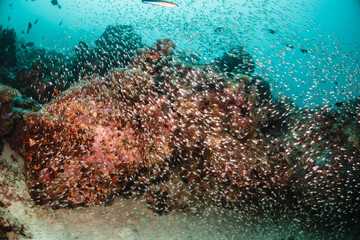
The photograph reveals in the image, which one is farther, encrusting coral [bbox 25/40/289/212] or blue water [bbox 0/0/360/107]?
blue water [bbox 0/0/360/107]

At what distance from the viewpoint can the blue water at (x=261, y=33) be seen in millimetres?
6898

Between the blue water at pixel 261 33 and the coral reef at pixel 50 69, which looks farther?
the coral reef at pixel 50 69

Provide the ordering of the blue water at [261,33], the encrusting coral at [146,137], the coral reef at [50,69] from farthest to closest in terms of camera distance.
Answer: the coral reef at [50,69]
the blue water at [261,33]
the encrusting coral at [146,137]

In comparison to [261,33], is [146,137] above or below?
below

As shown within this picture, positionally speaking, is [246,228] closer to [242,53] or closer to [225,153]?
[225,153]

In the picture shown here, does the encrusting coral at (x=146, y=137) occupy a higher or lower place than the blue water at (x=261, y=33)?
lower

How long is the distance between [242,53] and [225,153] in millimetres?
6471

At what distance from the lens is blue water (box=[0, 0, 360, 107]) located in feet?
22.6

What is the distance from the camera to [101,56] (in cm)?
1081

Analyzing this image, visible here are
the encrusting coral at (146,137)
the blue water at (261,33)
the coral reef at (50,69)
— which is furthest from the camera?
the coral reef at (50,69)

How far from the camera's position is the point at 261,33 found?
9344 mm

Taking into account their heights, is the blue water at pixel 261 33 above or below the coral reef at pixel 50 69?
above

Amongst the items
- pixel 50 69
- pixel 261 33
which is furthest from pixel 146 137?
pixel 261 33

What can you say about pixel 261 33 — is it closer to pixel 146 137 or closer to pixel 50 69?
pixel 146 137
